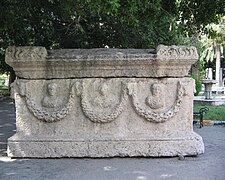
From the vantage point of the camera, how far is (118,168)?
4844mm

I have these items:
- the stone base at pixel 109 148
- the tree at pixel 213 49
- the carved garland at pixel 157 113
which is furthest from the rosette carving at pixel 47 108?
the tree at pixel 213 49

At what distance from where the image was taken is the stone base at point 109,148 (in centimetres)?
538

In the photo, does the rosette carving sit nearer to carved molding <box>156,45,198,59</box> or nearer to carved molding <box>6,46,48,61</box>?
carved molding <box>6,46,48,61</box>

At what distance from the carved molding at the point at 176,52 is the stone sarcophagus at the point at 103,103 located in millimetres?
16

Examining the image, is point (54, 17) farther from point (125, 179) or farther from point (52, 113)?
point (125, 179)

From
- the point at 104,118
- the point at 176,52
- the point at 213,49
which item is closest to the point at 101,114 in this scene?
the point at 104,118

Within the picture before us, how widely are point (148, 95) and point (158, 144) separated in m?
0.81

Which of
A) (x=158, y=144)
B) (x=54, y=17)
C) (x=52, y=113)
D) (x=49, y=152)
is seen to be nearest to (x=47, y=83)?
(x=52, y=113)

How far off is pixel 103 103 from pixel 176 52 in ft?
4.75

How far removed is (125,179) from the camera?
4.34m

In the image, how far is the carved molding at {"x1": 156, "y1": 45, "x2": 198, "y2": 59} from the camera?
17.6 feet

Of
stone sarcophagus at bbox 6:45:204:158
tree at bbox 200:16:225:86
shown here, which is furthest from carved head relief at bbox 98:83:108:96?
tree at bbox 200:16:225:86

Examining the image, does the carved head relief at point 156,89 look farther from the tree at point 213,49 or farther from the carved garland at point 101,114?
the tree at point 213,49

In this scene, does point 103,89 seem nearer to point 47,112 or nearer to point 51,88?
point 51,88
